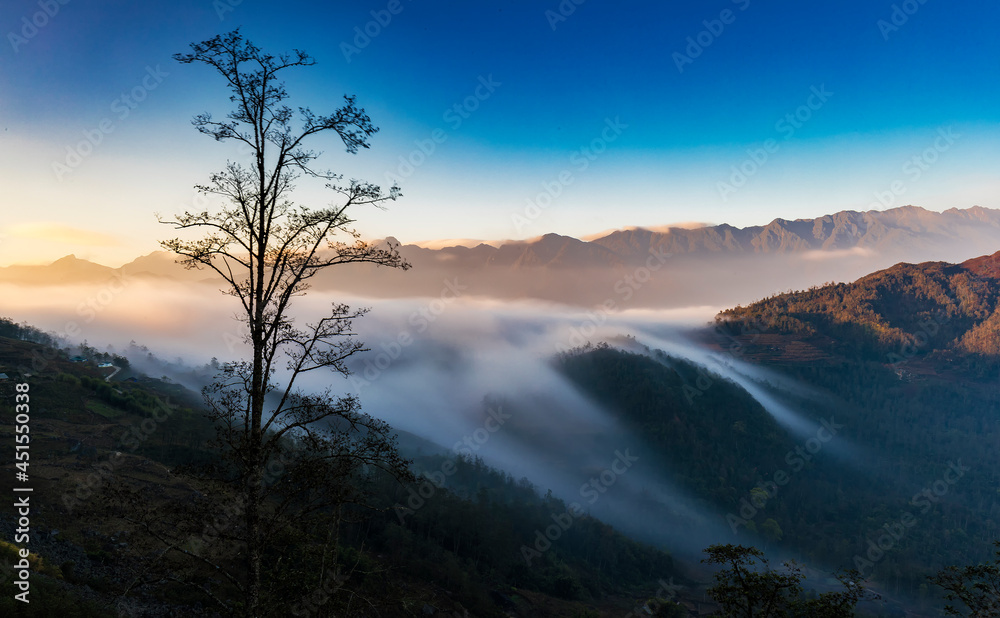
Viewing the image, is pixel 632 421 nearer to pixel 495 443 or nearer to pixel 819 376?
pixel 495 443

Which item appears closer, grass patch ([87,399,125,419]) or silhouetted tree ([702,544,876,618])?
silhouetted tree ([702,544,876,618])

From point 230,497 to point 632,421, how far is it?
15678cm

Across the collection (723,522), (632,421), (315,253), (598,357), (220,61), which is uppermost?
(220,61)

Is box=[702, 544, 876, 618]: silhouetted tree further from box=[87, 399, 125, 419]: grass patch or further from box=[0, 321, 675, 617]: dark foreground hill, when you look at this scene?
box=[87, 399, 125, 419]: grass patch

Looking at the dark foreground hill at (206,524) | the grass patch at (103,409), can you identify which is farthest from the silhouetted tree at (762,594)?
the grass patch at (103,409)

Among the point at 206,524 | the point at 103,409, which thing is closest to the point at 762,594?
the point at 206,524

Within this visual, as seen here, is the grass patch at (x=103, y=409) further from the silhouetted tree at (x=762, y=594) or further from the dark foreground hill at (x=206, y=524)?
the silhouetted tree at (x=762, y=594)

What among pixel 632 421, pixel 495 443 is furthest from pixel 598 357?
pixel 495 443

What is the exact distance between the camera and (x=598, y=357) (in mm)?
179625

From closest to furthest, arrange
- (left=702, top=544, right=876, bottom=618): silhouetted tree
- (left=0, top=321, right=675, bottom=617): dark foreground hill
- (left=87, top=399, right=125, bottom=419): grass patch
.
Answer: (left=702, top=544, right=876, bottom=618): silhouetted tree
(left=0, top=321, right=675, bottom=617): dark foreground hill
(left=87, top=399, right=125, bottom=419): grass patch

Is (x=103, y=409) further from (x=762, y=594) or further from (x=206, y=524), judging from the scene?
(x=762, y=594)

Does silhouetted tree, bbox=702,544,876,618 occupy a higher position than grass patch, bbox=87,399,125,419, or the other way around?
silhouetted tree, bbox=702,544,876,618

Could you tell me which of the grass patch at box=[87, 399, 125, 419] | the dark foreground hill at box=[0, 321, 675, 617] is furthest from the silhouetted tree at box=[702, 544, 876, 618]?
the grass patch at box=[87, 399, 125, 419]

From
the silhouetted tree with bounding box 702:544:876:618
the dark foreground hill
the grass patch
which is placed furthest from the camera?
the grass patch
